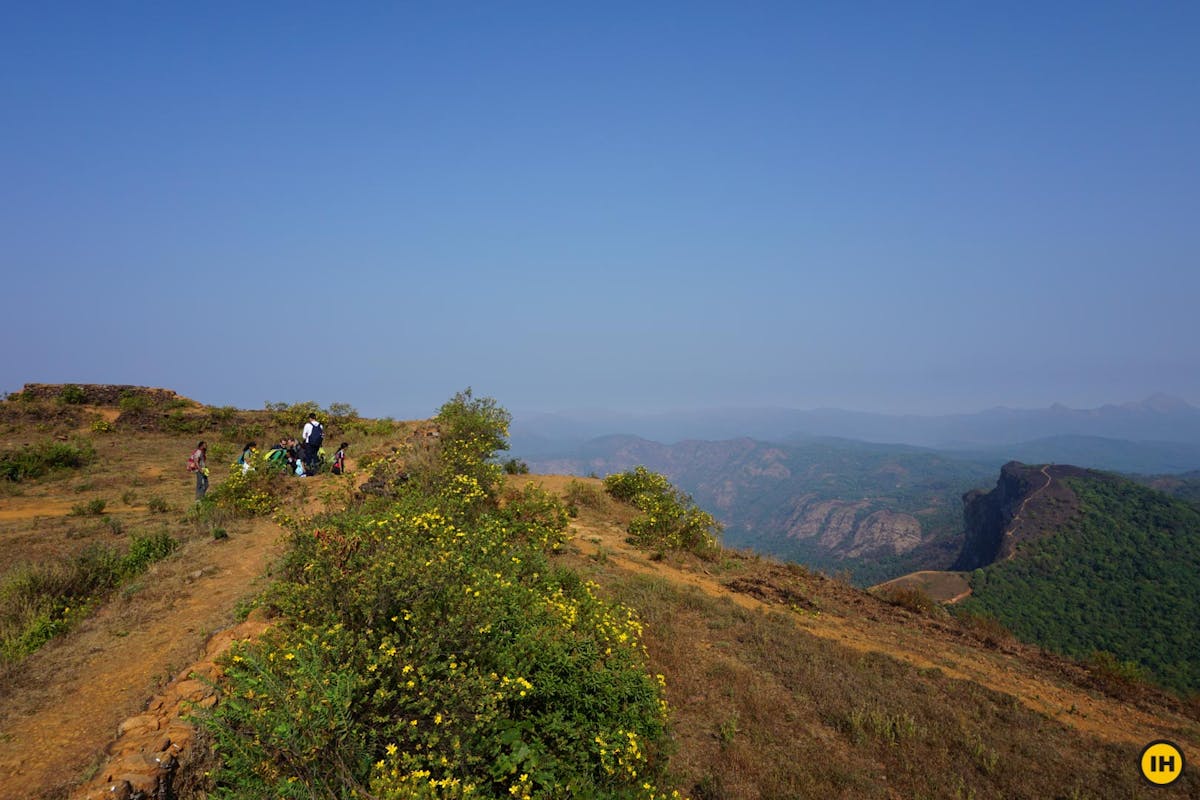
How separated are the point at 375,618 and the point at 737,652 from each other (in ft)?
22.9

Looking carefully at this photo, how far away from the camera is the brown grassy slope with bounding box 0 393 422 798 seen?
209 inches

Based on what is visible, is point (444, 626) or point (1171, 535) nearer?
point (444, 626)

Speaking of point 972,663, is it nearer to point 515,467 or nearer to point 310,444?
point 515,467

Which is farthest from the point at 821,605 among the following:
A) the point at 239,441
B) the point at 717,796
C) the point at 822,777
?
the point at 239,441

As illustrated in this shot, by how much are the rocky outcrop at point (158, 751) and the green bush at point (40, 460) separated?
19.1 m

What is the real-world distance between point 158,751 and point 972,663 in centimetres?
1367

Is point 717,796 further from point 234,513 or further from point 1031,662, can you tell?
point 234,513

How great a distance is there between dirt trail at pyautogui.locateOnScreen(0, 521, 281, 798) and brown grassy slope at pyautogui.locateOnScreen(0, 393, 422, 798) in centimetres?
2

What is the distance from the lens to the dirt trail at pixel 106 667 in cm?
503

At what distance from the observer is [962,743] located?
26.1ft

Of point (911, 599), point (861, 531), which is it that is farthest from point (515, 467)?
point (861, 531)

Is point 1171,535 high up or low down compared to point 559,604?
down

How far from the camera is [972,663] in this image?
11609 millimetres

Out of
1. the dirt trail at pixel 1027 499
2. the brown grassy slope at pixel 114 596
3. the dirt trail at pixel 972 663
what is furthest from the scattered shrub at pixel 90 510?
the dirt trail at pixel 1027 499
